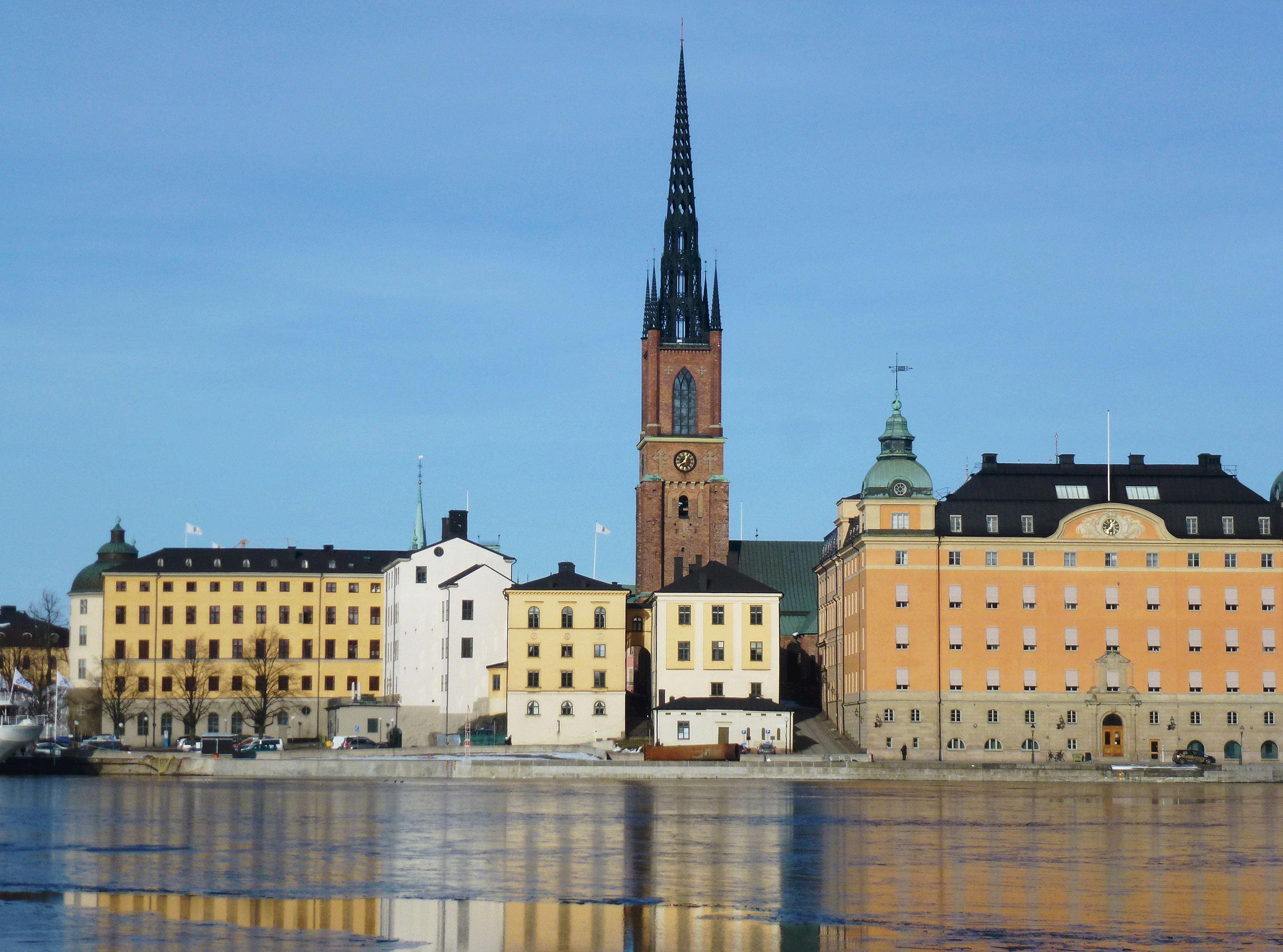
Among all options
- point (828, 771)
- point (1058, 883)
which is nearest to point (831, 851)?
point (1058, 883)

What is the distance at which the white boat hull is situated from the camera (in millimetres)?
105625

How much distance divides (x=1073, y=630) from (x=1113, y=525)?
6586 millimetres

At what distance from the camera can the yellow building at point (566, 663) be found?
382 ft

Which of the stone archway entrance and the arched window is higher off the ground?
the arched window

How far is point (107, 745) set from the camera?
13025 cm

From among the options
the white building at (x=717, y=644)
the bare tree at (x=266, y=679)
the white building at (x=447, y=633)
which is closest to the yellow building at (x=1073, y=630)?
the white building at (x=717, y=644)

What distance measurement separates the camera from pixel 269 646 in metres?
147

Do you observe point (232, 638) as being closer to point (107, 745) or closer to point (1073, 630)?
point (107, 745)

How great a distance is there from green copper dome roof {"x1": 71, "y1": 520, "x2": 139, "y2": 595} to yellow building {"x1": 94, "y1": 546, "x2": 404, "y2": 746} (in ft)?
16.8

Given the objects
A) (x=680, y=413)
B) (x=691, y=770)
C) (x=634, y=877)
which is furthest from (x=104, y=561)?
(x=634, y=877)

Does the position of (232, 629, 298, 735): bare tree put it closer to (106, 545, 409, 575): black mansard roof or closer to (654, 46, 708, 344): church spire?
(106, 545, 409, 575): black mansard roof

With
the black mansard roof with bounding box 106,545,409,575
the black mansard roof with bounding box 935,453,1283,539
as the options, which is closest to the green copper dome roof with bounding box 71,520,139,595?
the black mansard roof with bounding box 106,545,409,575

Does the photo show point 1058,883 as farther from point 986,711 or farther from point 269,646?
point 269,646

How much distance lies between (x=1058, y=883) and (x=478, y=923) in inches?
481
